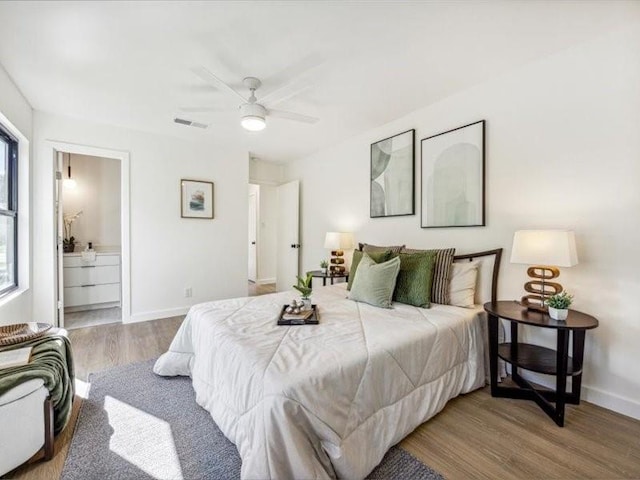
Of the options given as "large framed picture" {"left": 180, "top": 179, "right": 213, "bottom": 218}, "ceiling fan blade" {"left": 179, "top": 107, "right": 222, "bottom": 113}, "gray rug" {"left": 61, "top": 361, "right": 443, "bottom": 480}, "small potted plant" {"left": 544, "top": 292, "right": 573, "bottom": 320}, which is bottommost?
"gray rug" {"left": 61, "top": 361, "right": 443, "bottom": 480}

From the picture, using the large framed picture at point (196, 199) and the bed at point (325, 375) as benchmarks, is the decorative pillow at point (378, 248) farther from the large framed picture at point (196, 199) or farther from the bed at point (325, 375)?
the large framed picture at point (196, 199)

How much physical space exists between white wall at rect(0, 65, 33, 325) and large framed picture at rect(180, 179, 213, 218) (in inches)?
60.5

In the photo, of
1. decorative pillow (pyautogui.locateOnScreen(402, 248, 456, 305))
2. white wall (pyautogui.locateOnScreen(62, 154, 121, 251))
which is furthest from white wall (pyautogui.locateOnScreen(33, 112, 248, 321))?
decorative pillow (pyautogui.locateOnScreen(402, 248, 456, 305))

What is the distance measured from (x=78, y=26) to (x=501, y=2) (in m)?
2.55

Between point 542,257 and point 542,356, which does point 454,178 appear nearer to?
point 542,257

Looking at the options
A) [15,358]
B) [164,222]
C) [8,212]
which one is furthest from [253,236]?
[15,358]

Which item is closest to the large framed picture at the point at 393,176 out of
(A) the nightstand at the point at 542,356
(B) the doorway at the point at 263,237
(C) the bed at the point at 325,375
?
(C) the bed at the point at 325,375

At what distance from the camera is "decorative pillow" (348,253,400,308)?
2.43 metres

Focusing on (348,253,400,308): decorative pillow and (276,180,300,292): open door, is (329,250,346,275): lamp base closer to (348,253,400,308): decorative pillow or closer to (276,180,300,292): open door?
(276,180,300,292): open door

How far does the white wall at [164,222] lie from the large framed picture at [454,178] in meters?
2.80

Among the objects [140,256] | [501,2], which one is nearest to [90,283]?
[140,256]

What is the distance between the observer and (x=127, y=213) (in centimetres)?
378

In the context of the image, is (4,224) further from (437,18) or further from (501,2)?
(501,2)

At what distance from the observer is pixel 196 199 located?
4.25 m
